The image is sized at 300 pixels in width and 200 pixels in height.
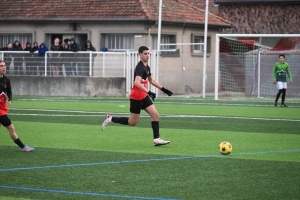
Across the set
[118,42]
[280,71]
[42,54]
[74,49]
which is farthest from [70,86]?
[280,71]

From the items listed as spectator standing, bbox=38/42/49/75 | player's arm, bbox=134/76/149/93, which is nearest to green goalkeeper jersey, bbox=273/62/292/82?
spectator standing, bbox=38/42/49/75

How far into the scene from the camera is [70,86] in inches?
1388

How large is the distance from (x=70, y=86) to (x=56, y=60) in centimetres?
137

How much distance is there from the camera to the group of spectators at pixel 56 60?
35.1m

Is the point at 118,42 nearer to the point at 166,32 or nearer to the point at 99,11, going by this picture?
the point at 99,11

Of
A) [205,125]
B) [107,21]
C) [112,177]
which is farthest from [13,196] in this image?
[107,21]

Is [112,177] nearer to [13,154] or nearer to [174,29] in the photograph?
[13,154]

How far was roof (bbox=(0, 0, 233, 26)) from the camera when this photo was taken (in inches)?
1503

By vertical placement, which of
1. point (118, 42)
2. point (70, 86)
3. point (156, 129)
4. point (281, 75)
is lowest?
point (70, 86)

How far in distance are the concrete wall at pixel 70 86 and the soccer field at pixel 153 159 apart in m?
12.5

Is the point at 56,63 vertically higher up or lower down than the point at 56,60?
lower down

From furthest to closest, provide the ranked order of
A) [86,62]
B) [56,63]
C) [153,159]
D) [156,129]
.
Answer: [56,63] < [86,62] < [156,129] < [153,159]

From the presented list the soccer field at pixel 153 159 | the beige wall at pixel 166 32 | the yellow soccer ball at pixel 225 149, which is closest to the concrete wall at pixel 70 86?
the beige wall at pixel 166 32

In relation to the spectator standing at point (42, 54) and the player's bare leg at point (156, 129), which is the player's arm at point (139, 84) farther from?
the spectator standing at point (42, 54)
